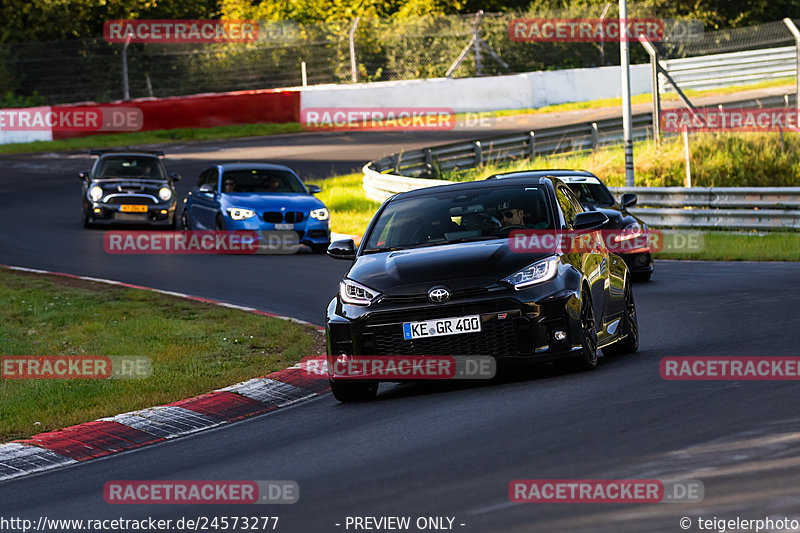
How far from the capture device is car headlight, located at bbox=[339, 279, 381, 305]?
929cm

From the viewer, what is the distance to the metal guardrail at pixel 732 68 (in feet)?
170

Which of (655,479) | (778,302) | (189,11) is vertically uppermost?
(189,11)

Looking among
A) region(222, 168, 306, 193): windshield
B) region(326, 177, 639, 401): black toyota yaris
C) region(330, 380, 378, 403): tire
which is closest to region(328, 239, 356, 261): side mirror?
region(326, 177, 639, 401): black toyota yaris

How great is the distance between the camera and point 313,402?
993cm

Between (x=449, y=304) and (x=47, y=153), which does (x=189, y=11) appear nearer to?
Result: (x=47, y=153)

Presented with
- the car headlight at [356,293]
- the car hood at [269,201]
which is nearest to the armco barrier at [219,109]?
the car hood at [269,201]

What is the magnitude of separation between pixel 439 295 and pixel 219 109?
38.0 metres

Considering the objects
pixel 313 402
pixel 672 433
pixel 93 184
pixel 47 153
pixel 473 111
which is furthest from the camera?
pixel 473 111

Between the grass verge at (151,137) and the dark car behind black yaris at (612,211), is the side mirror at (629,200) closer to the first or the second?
the dark car behind black yaris at (612,211)

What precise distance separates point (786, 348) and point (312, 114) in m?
38.8

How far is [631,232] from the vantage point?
54.1ft

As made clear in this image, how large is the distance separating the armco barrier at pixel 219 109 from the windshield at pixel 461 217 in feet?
113

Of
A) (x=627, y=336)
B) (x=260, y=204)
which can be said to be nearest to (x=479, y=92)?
(x=260, y=204)

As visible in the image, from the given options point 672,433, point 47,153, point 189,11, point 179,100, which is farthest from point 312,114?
point 672,433
